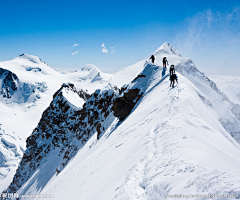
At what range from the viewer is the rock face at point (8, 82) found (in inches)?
6844

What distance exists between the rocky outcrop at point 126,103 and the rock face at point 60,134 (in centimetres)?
2030

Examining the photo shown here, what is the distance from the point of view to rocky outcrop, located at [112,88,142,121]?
22.3m

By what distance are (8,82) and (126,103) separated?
683 feet

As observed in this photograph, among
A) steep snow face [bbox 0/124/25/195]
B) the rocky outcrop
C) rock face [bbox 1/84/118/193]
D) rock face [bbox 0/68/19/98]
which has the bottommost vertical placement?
steep snow face [bbox 0/124/25/195]

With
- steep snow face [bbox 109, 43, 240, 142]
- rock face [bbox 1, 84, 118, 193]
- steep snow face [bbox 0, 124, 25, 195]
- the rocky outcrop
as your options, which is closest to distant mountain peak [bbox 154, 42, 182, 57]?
steep snow face [bbox 109, 43, 240, 142]

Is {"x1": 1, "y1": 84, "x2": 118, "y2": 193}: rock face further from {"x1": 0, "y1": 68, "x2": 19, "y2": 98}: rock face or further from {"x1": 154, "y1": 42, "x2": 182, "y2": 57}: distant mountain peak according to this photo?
{"x1": 0, "y1": 68, "x2": 19, "y2": 98}: rock face

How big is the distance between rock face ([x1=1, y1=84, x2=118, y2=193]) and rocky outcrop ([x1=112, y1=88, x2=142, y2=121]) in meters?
20.3

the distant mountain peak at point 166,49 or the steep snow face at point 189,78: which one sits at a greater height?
the distant mountain peak at point 166,49

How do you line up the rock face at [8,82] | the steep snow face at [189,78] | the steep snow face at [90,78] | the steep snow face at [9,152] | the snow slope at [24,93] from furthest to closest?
the rock face at [8,82]
the steep snow face at [90,78]
the snow slope at [24,93]
the steep snow face at [9,152]
the steep snow face at [189,78]

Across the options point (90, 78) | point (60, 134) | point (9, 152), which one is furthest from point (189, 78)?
point (90, 78)

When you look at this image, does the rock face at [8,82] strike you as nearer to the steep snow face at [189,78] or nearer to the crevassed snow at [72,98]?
the crevassed snow at [72,98]

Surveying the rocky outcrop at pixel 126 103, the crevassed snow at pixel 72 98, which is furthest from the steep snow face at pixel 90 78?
the rocky outcrop at pixel 126 103

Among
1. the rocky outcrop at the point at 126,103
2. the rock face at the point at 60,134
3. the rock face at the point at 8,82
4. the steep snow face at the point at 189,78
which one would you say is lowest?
the rock face at the point at 8,82

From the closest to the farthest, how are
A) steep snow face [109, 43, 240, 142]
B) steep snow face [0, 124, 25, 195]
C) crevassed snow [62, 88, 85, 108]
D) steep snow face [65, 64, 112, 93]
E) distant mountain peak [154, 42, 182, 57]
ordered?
steep snow face [109, 43, 240, 142]
distant mountain peak [154, 42, 182, 57]
crevassed snow [62, 88, 85, 108]
steep snow face [0, 124, 25, 195]
steep snow face [65, 64, 112, 93]
